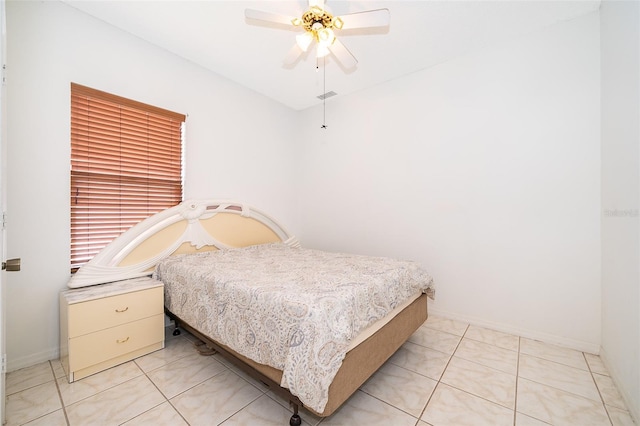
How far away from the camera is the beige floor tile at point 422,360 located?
2.04 metres

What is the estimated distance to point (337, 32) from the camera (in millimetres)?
2457

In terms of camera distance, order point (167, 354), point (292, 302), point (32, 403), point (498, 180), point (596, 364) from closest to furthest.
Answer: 1. point (292, 302)
2. point (32, 403)
3. point (596, 364)
4. point (167, 354)
5. point (498, 180)

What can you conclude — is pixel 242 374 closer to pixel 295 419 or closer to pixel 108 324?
pixel 295 419

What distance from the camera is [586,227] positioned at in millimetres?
2291

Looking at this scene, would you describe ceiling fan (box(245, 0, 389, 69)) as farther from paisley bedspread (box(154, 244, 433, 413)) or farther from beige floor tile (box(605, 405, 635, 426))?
beige floor tile (box(605, 405, 635, 426))

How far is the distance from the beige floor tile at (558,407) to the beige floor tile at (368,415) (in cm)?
75

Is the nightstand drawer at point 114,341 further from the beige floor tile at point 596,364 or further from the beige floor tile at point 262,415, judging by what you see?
the beige floor tile at point 596,364

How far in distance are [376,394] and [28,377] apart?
8.10 feet

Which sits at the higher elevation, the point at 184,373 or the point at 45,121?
the point at 45,121

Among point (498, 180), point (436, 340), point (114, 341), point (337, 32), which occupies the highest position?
point (337, 32)

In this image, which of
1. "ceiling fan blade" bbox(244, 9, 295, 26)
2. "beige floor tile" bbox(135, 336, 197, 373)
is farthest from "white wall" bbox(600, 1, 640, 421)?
"beige floor tile" bbox(135, 336, 197, 373)

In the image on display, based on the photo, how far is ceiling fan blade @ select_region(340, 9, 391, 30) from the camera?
182 centimetres

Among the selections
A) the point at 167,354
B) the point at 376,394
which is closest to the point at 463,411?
the point at 376,394

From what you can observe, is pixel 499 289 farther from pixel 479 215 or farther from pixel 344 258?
pixel 344 258
